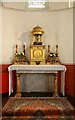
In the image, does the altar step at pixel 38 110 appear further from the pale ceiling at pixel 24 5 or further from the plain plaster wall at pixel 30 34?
the pale ceiling at pixel 24 5

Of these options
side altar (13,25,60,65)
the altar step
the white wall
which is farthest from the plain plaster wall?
the altar step

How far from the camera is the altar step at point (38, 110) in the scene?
12.2 ft

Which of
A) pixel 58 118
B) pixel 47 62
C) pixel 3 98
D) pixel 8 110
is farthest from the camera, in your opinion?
pixel 47 62

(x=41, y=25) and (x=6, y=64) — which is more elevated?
(x=41, y=25)

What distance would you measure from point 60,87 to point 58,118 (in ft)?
6.63

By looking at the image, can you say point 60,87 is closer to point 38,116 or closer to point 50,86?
point 50,86

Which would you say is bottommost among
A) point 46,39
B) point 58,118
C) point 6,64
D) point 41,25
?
point 58,118

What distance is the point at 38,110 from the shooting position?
3.98m

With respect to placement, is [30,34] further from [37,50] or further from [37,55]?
[37,55]

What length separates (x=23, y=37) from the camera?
5.77 metres

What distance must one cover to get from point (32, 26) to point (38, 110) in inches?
108

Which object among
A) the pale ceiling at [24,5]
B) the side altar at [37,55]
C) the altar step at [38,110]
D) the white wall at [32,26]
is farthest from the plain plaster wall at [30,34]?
the altar step at [38,110]

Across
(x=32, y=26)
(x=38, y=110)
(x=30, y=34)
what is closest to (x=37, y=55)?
(x=30, y=34)

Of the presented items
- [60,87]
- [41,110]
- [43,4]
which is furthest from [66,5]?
[41,110]
